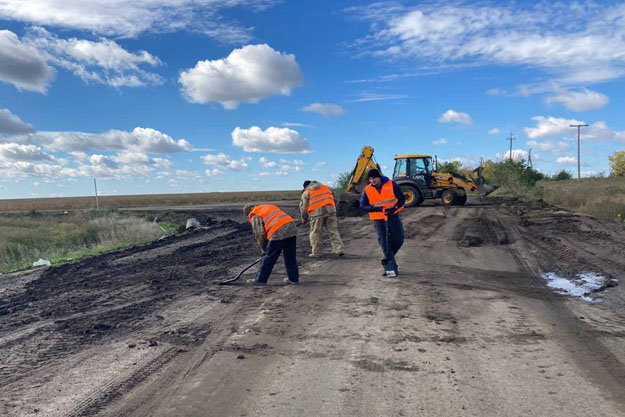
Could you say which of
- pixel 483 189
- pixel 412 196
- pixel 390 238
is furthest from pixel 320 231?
pixel 483 189

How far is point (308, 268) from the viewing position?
10000mm

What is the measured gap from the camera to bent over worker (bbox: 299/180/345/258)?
37.1ft

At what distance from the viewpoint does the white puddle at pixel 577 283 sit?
308 inches

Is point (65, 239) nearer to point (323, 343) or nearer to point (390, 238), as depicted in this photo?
point (390, 238)

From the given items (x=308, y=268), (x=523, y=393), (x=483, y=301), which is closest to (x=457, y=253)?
(x=308, y=268)

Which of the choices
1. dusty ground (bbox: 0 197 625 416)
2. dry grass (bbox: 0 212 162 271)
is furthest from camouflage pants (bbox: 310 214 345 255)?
dry grass (bbox: 0 212 162 271)

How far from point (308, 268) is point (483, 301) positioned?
3.75 metres

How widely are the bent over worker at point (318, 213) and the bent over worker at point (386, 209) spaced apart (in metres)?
2.54

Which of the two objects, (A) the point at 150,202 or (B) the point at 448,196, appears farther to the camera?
(A) the point at 150,202

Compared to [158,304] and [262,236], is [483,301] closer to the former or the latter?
[262,236]

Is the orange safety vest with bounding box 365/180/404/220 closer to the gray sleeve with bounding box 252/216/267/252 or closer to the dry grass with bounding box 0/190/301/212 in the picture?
the gray sleeve with bounding box 252/216/267/252

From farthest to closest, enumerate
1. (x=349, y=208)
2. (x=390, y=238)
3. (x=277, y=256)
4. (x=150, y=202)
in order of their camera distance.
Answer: (x=150, y=202), (x=349, y=208), (x=390, y=238), (x=277, y=256)

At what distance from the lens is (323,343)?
5363mm

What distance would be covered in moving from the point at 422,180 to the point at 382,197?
59.7 feet
